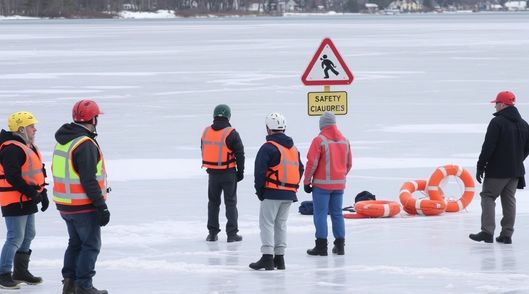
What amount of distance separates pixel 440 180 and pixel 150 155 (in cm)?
658

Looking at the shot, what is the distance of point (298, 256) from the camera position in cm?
1105

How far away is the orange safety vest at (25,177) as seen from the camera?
921cm

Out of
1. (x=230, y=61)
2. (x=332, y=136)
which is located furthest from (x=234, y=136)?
(x=230, y=61)

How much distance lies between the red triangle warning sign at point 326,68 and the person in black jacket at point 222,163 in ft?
5.56

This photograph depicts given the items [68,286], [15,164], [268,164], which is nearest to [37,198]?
[15,164]

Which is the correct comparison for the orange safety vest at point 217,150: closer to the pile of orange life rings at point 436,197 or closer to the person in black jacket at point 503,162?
the person in black jacket at point 503,162

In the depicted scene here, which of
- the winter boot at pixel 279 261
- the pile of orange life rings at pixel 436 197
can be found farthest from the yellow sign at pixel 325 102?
the winter boot at pixel 279 261

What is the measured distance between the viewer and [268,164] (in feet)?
33.4

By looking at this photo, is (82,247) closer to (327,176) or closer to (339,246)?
(327,176)

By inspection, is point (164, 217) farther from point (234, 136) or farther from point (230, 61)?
point (230, 61)

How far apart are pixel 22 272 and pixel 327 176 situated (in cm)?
298

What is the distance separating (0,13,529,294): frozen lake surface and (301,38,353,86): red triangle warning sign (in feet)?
5.32

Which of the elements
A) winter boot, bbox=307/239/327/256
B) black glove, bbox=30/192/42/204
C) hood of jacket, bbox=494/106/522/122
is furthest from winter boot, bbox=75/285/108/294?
hood of jacket, bbox=494/106/522/122

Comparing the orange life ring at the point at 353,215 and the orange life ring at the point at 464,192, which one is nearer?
the orange life ring at the point at 353,215
